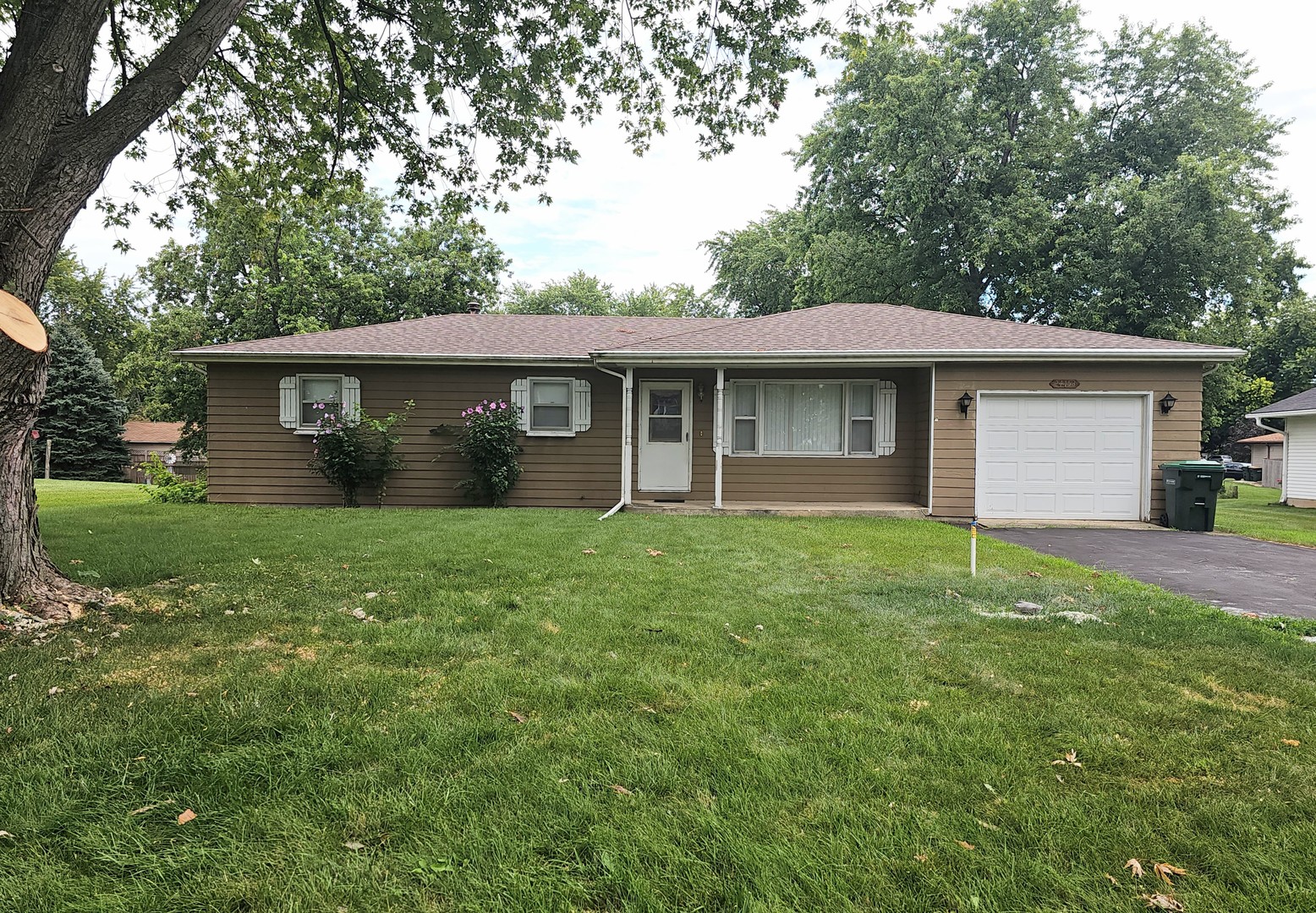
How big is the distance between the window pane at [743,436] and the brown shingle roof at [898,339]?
155 centimetres

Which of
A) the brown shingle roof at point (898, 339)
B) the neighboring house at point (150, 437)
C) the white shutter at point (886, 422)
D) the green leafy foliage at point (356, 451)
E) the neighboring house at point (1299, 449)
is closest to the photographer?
the brown shingle roof at point (898, 339)

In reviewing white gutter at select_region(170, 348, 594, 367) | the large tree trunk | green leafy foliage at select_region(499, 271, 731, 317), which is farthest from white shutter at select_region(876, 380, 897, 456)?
green leafy foliage at select_region(499, 271, 731, 317)

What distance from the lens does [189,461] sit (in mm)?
18859

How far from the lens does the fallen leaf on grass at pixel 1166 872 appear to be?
66.2 inches

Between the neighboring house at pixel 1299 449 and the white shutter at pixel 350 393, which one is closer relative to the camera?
the white shutter at pixel 350 393

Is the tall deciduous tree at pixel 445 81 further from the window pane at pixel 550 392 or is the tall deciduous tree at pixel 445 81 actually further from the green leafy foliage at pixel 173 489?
the green leafy foliage at pixel 173 489

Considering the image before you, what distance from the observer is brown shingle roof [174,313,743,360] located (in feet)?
34.9

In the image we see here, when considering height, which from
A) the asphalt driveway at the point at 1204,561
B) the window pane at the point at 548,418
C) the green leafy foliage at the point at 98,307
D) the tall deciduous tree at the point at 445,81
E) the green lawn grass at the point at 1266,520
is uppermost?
the green leafy foliage at the point at 98,307

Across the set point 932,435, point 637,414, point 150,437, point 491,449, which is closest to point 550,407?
point 491,449

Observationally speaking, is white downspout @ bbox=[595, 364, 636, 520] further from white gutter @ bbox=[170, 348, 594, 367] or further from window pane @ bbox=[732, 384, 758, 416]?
window pane @ bbox=[732, 384, 758, 416]

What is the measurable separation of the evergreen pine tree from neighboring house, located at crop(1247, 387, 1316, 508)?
128ft

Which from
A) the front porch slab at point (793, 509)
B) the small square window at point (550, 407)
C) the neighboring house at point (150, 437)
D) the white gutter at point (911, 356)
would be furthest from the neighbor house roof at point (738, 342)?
the neighboring house at point (150, 437)

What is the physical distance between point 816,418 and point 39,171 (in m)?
9.78

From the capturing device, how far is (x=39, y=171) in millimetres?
3877
